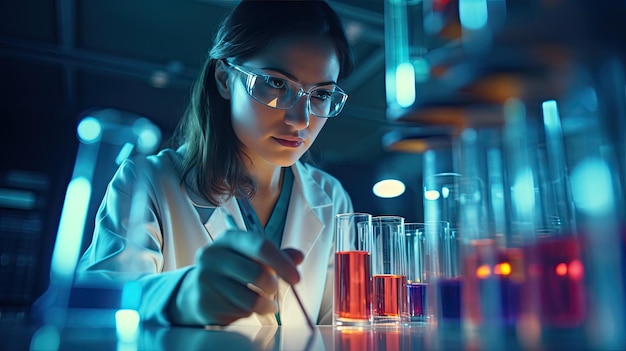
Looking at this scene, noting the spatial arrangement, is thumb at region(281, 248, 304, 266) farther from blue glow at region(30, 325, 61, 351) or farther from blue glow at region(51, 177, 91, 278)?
blue glow at region(51, 177, 91, 278)

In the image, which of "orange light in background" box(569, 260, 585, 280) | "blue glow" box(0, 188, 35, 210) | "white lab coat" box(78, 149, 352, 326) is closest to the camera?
"orange light in background" box(569, 260, 585, 280)

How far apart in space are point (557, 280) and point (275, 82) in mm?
627

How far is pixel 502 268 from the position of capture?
55 cm

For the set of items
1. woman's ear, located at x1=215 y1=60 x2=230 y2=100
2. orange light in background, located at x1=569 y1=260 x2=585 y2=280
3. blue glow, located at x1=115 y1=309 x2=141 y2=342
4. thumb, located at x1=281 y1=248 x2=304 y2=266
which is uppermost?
woman's ear, located at x1=215 y1=60 x2=230 y2=100

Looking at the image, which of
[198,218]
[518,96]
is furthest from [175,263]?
[518,96]

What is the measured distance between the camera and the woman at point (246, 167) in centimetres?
Result: 84

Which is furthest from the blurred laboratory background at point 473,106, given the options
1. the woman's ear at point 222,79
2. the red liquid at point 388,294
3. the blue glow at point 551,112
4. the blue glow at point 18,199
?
the blue glow at point 18,199

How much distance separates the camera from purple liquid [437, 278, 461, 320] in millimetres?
668

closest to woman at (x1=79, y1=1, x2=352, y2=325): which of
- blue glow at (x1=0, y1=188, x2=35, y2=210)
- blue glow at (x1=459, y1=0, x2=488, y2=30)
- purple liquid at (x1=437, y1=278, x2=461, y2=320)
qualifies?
purple liquid at (x1=437, y1=278, x2=461, y2=320)

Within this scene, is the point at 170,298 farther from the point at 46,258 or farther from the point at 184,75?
Answer: the point at 184,75

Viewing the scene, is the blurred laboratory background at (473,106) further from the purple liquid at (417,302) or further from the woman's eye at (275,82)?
the woman's eye at (275,82)

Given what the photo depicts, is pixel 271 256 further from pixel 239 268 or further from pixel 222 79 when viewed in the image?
pixel 222 79

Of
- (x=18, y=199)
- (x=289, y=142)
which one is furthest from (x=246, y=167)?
(x=18, y=199)

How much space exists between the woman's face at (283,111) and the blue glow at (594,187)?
0.59 meters
